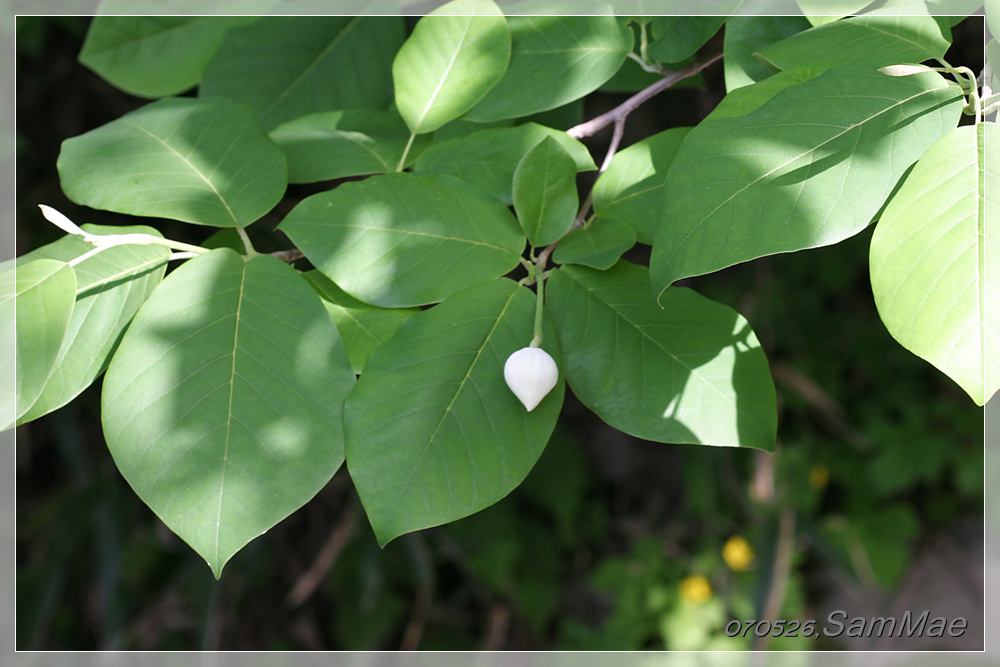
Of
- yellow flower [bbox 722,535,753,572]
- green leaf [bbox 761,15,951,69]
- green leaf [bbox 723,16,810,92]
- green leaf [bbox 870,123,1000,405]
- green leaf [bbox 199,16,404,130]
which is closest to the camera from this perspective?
green leaf [bbox 870,123,1000,405]

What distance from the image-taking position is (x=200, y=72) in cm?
96

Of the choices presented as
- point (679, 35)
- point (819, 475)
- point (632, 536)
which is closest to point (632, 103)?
point (679, 35)

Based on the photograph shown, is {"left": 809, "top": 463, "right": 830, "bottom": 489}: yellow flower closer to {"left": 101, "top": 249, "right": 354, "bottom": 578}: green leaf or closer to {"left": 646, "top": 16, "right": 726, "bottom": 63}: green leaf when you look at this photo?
{"left": 646, "top": 16, "right": 726, "bottom": 63}: green leaf

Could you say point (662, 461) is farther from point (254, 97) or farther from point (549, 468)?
point (254, 97)

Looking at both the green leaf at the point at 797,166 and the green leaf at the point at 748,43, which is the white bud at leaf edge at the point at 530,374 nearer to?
the green leaf at the point at 797,166

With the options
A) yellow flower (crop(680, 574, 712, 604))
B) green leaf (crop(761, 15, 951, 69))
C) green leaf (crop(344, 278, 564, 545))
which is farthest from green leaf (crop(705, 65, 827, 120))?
yellow flower (crop(680, 574, 712, 604))

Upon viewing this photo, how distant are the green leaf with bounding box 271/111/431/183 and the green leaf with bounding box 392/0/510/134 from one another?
0.12ft

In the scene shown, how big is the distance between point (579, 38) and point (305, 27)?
0.43m

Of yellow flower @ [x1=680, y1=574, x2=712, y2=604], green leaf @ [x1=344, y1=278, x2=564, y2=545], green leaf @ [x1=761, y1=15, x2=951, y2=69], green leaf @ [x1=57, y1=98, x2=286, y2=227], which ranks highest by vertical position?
green leaf @ [x1=761, y1=15, x2=951, y2=69]

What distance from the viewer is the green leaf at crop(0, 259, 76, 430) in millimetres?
470

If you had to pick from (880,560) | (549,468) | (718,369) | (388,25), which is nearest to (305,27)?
(388,25)

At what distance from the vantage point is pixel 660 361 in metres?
0.54

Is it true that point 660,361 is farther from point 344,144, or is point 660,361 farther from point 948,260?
point 344,144

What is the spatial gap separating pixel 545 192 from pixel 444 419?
21 cm
